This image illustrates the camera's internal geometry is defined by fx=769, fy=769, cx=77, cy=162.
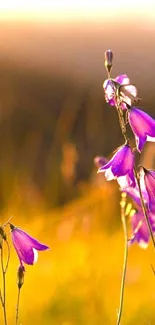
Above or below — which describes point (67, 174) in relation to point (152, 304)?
above

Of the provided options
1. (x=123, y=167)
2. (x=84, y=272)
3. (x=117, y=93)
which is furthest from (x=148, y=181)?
(x=84, y=272)

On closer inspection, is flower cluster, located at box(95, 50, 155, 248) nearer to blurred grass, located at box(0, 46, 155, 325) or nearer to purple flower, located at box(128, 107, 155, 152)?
purple flower, located at box(128, 107, 155, 152)

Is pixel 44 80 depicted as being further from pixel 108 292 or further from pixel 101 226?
pixel 108 292

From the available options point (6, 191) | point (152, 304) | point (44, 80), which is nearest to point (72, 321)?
point (152, 304)

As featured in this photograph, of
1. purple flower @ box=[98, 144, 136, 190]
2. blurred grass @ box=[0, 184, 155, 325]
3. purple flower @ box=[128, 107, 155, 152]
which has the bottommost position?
blurred grass @ box=[0, 184, 155, 325]

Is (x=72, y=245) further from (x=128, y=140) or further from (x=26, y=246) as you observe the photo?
(x=128, y=140)

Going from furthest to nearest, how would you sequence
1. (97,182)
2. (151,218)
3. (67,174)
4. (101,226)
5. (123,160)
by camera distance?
(101,226), (97,182), (67,174), (151,218), (123,160)

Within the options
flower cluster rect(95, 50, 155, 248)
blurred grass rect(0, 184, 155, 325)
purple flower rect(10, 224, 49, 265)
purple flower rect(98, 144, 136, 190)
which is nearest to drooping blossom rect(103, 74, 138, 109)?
flower cluster rect(95, 50, 155, 248)
